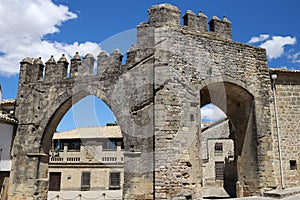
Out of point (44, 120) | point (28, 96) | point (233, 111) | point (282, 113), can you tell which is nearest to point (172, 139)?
point (233, 111)

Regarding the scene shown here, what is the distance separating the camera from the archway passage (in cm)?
883

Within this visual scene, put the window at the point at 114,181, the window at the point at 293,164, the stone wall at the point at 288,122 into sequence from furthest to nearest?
the window at the point at 114,181, the window at the point at 293,164, the stone wall at the point at 288,122

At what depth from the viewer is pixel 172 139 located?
7449 millimetres

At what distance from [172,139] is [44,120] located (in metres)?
5.19

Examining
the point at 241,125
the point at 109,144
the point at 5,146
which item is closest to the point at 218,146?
the point at 109,144

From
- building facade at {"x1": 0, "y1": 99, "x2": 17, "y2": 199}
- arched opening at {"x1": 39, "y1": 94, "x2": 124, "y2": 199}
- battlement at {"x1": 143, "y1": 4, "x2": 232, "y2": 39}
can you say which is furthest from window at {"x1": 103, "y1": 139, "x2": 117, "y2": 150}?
battlement at {"x1": 143, "y1": 4, "x2": 232, "y2": 39}

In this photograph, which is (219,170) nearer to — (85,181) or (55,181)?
(85,181)

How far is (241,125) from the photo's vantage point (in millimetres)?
9609

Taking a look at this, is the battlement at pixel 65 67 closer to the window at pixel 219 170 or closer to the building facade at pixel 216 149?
the building facade at pixel 216 149

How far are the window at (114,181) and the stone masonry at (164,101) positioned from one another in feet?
38.1

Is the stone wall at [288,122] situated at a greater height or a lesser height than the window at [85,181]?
greater

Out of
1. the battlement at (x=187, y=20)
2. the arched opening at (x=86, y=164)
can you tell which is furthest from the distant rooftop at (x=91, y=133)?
the battlement at (x=187, y=20)

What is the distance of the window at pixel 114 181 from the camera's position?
819 inches

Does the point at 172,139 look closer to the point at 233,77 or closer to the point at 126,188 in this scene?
the point at 126,188
